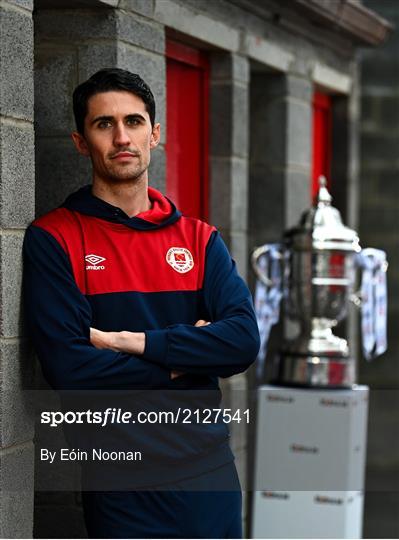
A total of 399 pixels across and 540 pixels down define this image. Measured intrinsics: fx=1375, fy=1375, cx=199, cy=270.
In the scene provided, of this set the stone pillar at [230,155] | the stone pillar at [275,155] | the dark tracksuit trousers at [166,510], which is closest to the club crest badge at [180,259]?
the dark tracksuit trousers at [166,510]

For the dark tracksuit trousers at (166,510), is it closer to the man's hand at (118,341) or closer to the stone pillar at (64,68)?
the man's hand at (118,341)

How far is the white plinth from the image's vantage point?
5562mm

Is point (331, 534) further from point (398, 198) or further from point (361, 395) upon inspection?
point (398, 198)

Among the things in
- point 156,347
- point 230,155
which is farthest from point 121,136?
point 230,155

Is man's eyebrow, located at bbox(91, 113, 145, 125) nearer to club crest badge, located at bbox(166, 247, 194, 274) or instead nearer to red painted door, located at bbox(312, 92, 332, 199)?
club crest badge, located at bbox(166, 247, 194, 274)

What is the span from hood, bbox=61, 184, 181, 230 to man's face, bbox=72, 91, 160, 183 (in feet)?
0.27

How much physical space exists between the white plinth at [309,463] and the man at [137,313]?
1951mm

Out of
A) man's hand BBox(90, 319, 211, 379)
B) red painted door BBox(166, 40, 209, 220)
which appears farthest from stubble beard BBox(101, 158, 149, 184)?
red painted door BBox(166, 40, 209, 220)

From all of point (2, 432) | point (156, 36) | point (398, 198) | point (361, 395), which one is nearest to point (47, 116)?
point (156, 36)

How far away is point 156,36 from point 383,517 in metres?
5.10

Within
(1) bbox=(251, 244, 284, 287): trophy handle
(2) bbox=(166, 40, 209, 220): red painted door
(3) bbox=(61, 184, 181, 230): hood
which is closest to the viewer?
(3) bbox=(61, 184, 181, 230): hood

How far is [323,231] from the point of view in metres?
5.75

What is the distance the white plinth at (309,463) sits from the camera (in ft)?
18.2

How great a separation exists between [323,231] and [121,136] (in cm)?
228
